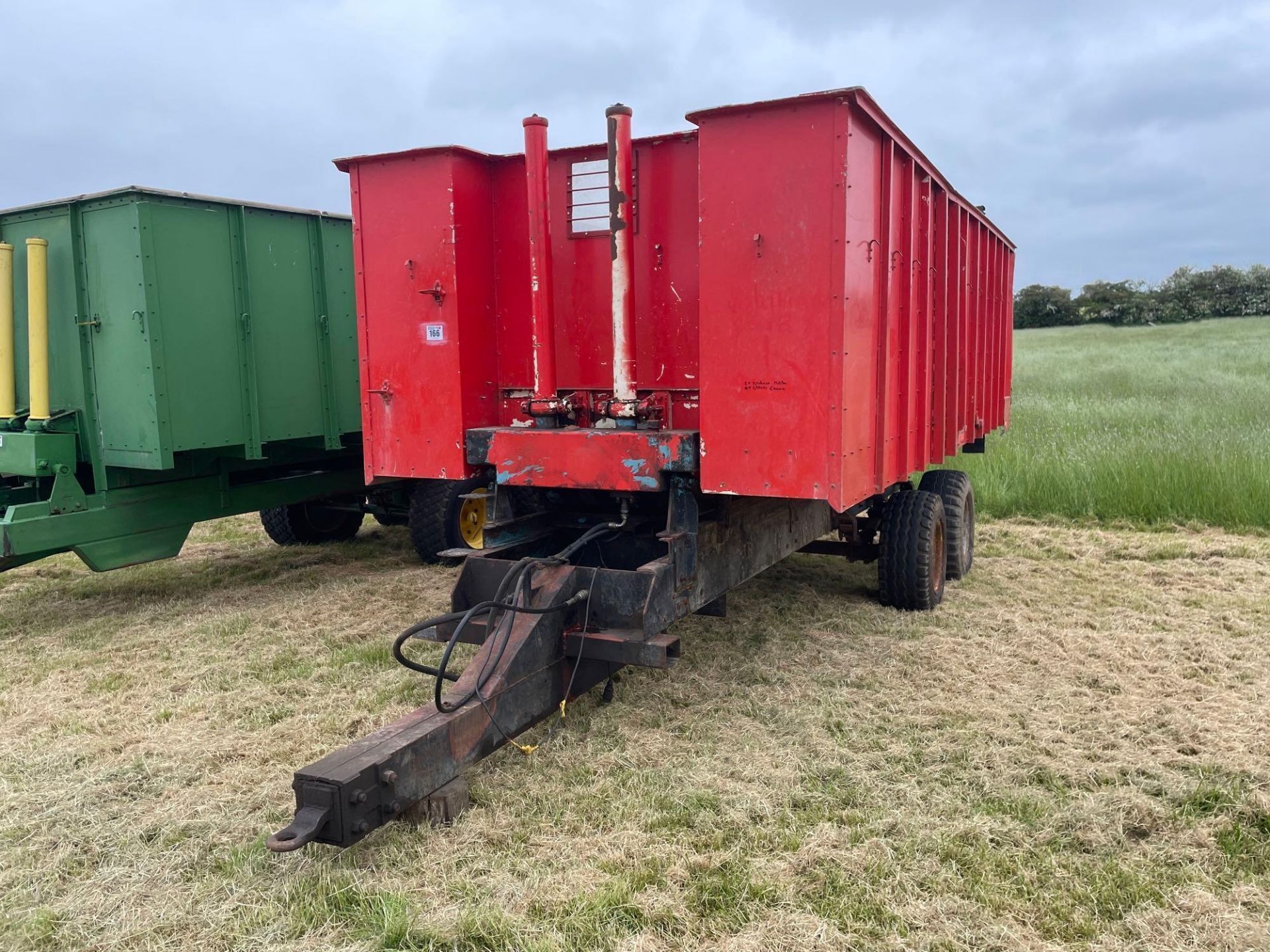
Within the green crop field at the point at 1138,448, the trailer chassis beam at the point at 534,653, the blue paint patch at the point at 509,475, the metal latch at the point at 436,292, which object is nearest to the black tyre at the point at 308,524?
the metal latch at the point at 436,292

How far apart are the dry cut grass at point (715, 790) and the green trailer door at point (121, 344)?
1.13 m

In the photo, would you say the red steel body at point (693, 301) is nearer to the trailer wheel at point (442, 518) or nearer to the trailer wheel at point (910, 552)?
the trailer wheel at point (910, 552)

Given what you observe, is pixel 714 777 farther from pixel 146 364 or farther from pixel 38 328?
pixel 38 328

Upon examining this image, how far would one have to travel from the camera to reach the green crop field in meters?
8.95

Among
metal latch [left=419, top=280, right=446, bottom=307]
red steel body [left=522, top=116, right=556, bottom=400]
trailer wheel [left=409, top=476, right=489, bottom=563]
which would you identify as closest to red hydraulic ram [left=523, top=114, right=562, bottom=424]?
red steel body [left=522, top=116, right=556, bottom=400]

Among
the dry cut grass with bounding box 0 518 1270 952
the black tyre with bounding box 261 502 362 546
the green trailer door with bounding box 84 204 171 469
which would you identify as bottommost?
the dry cut grass with bounding box 0 518 1270 952

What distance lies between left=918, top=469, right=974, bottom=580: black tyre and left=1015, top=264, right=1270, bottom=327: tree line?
39.9 m

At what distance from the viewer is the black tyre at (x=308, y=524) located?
8.54m

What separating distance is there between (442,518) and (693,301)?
3.46 m

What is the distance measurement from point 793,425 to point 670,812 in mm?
1596

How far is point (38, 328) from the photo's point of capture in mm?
6188

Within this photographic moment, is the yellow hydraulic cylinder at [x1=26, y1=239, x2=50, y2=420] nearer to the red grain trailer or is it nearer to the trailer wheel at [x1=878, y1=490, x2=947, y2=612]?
the red grain trailer

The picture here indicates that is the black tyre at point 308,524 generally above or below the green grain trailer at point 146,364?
below

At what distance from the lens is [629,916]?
2785 mm
